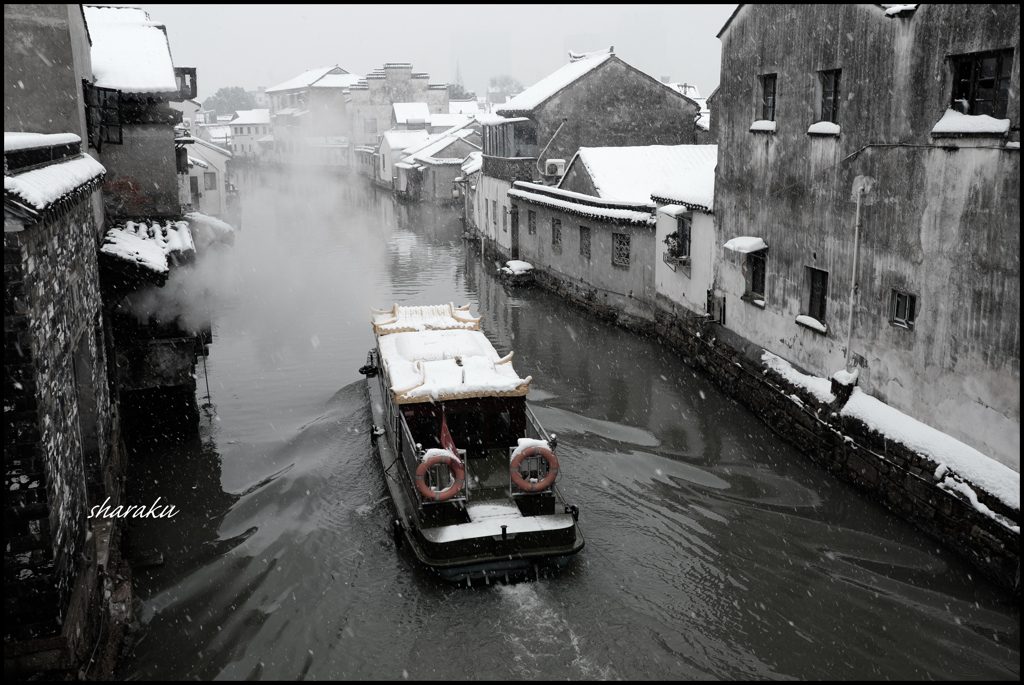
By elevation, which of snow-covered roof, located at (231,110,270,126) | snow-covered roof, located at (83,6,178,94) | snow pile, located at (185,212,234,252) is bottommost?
snow pile, located at (185,212,234,252)

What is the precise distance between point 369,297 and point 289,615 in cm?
1751

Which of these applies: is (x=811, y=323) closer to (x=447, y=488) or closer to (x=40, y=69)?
(x=447, y=488)

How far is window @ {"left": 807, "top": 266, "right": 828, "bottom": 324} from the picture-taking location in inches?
533

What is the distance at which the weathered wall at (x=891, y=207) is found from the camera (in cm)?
950

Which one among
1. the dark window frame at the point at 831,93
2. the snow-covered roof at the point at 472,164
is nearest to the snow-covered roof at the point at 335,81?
the snow-covered roof at the point at 472,164

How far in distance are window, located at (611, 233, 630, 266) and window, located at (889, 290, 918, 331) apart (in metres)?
11.1

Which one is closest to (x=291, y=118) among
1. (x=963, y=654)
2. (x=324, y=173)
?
(x=324, y=173)

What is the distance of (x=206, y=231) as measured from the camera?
667 inches

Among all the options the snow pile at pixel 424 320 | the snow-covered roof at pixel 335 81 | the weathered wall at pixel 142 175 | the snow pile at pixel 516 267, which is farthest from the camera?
the snow-covered roof at pixel 335 81

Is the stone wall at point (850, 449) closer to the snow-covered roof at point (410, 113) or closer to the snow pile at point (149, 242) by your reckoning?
the snow pile at point (149, 242)

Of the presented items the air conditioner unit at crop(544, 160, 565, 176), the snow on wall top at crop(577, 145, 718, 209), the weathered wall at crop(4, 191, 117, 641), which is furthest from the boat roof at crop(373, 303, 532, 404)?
the air conditioner unit at crop(544, 160, 565, 176)

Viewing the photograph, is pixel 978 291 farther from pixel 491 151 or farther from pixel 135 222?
pixel 491 151

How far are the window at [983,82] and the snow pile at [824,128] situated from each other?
2461 mm

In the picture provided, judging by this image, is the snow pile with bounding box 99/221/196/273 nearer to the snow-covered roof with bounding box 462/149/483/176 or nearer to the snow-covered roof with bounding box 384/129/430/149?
the snow-covered roof with bounding box 462/149/483/176
